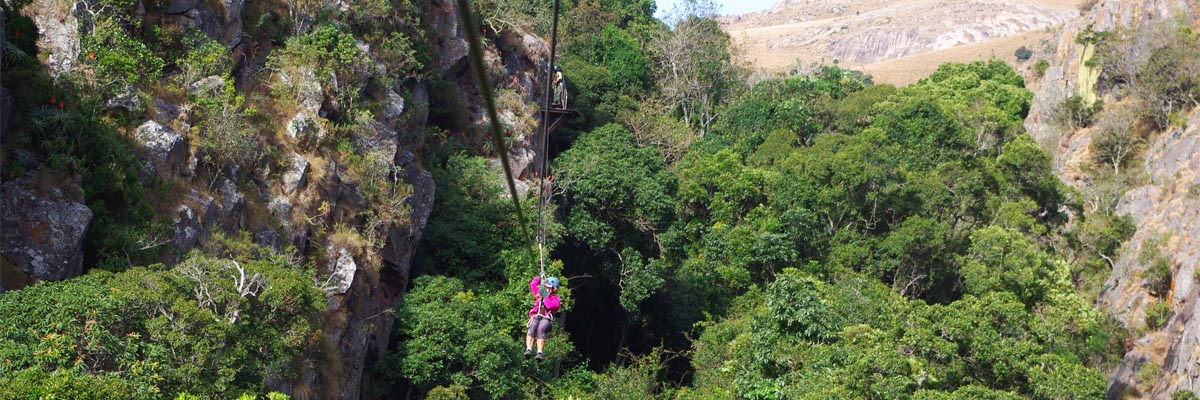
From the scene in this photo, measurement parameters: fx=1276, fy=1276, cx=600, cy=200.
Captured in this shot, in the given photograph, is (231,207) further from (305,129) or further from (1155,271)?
(1155,271)

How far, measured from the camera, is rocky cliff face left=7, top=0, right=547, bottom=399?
1798 cm

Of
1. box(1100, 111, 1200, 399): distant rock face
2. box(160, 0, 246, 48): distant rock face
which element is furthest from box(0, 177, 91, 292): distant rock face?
box(1100, 111, 1200, 399): distant rock face

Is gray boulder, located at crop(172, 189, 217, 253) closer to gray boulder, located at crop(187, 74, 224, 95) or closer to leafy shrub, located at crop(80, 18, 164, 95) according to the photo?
leafy shrub, located at crop(80, 18, 164, 95)

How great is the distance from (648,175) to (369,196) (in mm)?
12700

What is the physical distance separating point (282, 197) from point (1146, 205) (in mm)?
33006

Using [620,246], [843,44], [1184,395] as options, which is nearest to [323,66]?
[620,246]

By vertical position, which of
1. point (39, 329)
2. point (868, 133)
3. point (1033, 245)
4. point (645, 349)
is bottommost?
point (645, 349)

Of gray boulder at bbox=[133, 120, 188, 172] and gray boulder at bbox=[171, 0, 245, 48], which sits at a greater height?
gray boulder at bbox=[171, 0, 245, 48]

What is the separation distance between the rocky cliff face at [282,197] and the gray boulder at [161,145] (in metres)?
0.02

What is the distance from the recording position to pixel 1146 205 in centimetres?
4506

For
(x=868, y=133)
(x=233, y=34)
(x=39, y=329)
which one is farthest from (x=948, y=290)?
(x=39, y=329)

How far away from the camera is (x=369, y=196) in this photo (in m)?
26.2

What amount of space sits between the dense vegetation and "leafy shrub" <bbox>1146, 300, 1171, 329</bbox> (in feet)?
3.01

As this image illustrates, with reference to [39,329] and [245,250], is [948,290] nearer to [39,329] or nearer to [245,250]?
[245,250]
